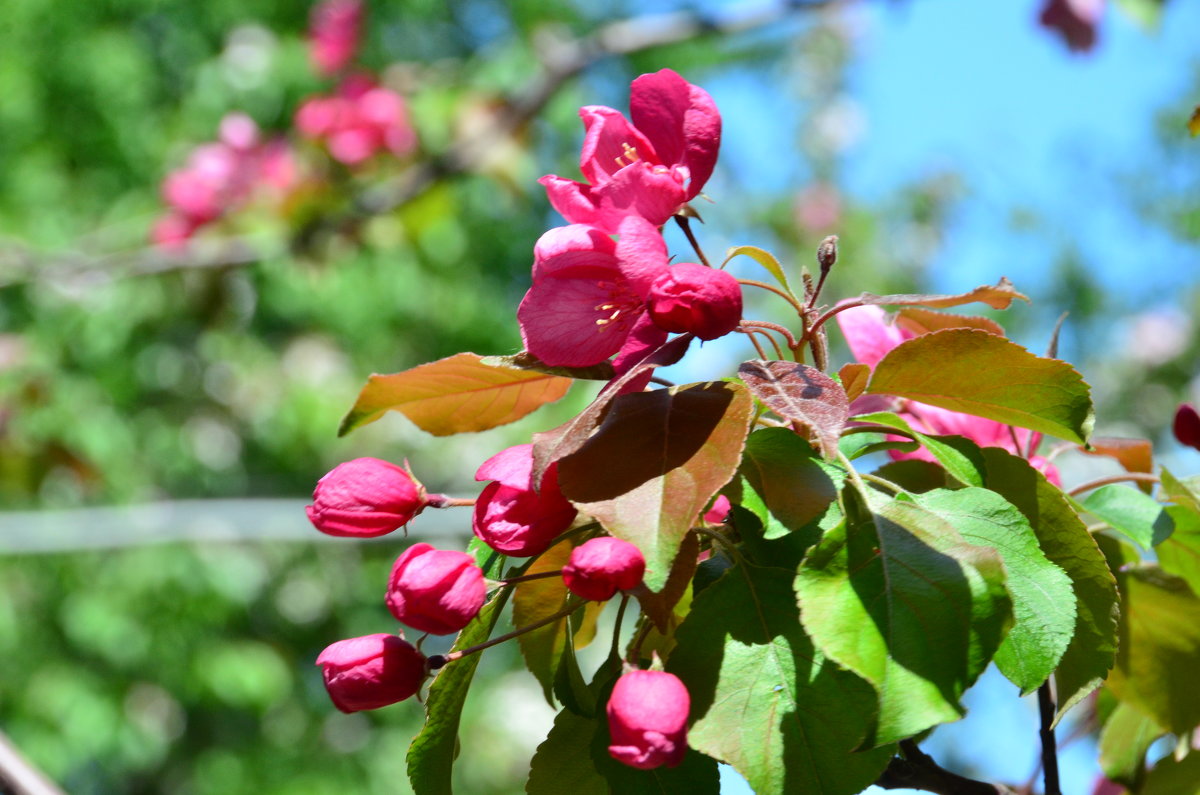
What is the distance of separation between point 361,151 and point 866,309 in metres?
2.27

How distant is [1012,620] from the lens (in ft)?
1.12

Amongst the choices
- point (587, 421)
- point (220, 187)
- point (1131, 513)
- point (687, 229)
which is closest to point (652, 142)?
point (687, 229)

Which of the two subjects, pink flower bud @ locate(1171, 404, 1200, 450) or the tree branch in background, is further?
the tree branch in background

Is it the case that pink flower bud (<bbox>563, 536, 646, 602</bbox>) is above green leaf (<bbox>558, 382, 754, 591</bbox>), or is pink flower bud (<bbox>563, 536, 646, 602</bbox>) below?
below

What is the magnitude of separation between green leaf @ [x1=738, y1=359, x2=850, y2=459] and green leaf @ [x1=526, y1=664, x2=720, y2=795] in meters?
0.12

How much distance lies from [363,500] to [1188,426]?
37 centimetres

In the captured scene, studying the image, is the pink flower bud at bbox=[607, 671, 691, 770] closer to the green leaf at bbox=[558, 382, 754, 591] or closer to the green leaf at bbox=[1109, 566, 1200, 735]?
the green leaf at bbox=[558, 382, 754, 591]

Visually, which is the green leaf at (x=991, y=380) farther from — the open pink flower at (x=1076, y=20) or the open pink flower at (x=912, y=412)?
the open pink flower at (x=1076, y=20)

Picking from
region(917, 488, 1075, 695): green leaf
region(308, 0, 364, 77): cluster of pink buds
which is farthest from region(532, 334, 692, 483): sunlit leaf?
region(308, 0, 364, 77): cluster of pink buds

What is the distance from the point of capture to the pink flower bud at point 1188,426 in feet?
1.75

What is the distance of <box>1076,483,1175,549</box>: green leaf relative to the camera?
47 cm

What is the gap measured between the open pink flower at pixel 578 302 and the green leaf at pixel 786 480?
0.06 metres

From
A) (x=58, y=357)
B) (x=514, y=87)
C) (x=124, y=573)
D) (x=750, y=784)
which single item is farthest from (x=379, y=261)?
(x=750, y=784)

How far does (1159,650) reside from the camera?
52 centimetres
